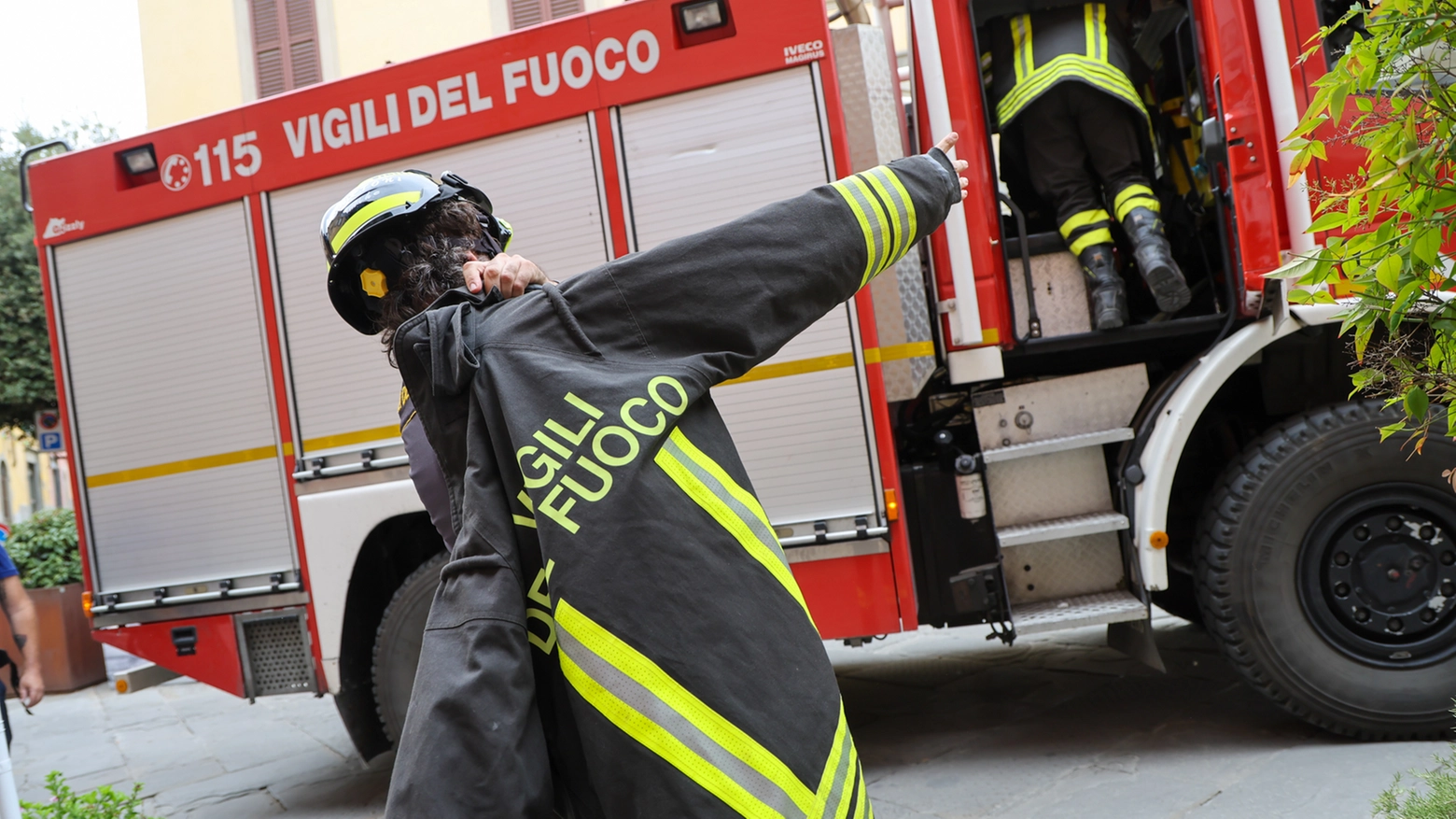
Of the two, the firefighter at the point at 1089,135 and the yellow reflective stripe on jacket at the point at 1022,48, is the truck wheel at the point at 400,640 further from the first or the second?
the yellow reflective stripe on jacket at the point at 1022,48

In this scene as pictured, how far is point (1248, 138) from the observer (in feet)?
11.7

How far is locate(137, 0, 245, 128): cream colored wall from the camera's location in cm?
1306

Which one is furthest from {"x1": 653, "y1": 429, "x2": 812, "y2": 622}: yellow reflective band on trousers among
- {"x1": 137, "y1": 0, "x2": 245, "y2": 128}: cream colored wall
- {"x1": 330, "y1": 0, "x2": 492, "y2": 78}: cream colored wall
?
{"x1": 137, "y1": 0, "x2": 245, "y2": 128}: cream colored wall

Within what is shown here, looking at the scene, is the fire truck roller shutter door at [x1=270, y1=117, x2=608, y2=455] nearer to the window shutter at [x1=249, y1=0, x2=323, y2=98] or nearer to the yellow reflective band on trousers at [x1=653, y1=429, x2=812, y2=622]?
the yellow reflective band on trousers at [x1=653, y1=429, x2=812, y2=622]

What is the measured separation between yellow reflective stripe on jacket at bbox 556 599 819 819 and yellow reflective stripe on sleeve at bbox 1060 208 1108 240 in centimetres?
Result: 308

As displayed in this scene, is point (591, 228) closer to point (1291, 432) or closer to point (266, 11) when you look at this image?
point (1291, 432)

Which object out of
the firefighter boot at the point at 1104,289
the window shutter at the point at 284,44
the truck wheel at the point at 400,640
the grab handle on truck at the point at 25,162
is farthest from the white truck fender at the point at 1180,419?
the window shutter at the point at 284,44

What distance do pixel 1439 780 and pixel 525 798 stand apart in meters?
1.98

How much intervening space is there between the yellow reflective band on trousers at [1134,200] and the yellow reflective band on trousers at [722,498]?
2.91 metres

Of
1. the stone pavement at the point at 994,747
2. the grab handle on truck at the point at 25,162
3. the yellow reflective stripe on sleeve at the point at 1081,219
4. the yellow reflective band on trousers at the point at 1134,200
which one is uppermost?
the grab handle on truck at the point at 25,162

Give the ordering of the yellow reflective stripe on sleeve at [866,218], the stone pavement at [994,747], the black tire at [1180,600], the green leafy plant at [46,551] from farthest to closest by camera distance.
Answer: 1. the green leafy plant at [46,551]
2. the black tire at [1180,600]
3. the stone pavement at [994,747]
4. the yellow reflective stripe on sleeve at [866,218]

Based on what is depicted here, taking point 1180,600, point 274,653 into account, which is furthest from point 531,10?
point 1180,600

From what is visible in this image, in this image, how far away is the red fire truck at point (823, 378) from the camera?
3.58 metres

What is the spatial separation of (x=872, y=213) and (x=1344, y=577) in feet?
9.63
